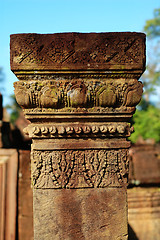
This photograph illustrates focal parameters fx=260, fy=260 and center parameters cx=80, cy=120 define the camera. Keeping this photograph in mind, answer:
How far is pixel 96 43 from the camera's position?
1604 millimetres

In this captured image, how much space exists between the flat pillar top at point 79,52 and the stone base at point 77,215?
0.79 m

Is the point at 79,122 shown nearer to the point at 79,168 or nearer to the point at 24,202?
the point at 79,168

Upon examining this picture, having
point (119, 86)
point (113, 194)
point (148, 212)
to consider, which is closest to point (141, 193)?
point (148, 212)

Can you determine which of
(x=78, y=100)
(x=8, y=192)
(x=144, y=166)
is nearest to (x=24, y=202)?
(x=8, y=192)

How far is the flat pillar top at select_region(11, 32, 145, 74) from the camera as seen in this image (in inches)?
61.9

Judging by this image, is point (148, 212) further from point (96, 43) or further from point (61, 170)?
point (96, 43)

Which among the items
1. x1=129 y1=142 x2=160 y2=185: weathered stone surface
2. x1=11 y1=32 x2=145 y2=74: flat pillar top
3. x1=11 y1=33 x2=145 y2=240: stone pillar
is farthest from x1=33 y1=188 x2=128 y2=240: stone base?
x1=129 y1=142 x2=160 y2=185: weathered stone surface

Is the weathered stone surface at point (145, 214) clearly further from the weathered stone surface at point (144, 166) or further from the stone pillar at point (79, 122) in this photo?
the stone pillar at point (79, 122)

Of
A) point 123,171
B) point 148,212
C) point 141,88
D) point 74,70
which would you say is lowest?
point 148,212

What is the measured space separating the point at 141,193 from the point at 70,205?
3087 mm

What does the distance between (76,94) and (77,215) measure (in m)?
0.76

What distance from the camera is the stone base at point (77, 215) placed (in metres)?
1.64

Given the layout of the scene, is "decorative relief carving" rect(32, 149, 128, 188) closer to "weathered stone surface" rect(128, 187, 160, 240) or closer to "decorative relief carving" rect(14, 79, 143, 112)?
"decorative relief carving" rect(14, 79, 143, 112)

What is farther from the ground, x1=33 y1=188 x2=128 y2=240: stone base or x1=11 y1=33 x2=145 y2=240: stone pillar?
x1=11 y1=33 x2=145 y2=240: stone pillar
